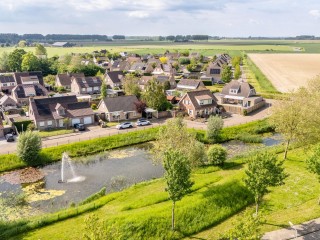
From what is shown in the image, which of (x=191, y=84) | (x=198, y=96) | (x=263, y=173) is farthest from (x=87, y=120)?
(x=263, y=173)

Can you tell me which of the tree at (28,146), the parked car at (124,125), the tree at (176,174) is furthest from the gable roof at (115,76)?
the tree at (176,174)

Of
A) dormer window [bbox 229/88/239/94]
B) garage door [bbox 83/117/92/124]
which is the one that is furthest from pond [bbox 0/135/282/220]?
dormer window [bbox 229/88/239/94]

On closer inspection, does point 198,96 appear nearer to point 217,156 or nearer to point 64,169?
point 217,156

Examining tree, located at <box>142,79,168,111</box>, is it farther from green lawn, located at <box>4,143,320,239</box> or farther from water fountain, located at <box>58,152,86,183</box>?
green lawn, located at <box>4,143,320,239</box>

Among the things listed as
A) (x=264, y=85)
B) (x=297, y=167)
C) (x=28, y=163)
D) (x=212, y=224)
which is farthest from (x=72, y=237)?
(x=264, y=85)

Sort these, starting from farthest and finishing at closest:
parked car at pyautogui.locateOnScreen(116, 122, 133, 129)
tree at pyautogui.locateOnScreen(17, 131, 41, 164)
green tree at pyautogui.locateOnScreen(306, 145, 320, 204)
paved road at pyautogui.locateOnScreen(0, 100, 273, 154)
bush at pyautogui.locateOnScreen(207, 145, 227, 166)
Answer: parked car at pyautogui.locateOnScreen(116, 122, 133, 129)
paved road at pyautogui.locateOnScreen(0, 100, 273, 154)
tree at pyautogui.locateOnScreen(17, 131, 41, 164)
bush at pyautogui.locateOnScreen(207, 145, 227, 166)
green tree at pyautogui.locateOnScreen(306, 145, 320, 204)
